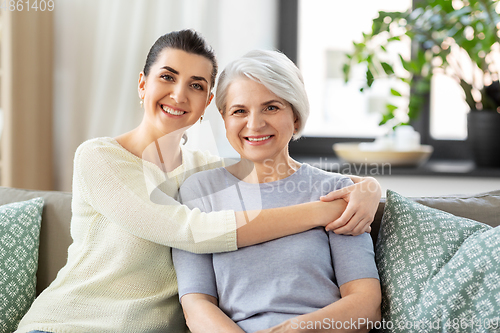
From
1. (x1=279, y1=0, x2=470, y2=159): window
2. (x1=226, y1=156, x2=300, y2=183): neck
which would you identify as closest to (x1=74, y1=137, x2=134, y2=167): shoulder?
(x1=226, y1=156, x2=300, y2=183): neck

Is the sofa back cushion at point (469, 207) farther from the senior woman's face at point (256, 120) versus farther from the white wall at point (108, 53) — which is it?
the white wall at point (108, 53)

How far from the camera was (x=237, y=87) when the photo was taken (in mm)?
1333

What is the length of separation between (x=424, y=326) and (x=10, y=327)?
115cm

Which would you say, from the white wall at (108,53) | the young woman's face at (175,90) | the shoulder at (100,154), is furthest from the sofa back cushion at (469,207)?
the white wall at (108,53)

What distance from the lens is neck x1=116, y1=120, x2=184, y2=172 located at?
4.50ft

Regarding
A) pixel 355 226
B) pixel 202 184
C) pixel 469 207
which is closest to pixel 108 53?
pixel 202 184

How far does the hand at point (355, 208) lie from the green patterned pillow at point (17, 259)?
0.92 meters

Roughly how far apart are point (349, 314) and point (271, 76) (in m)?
0.65

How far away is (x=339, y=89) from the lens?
2.82 meters

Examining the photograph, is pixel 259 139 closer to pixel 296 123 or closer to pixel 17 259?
pixel 296 123

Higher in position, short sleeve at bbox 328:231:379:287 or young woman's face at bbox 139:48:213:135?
young woman's face at bbox 139:48:213:135

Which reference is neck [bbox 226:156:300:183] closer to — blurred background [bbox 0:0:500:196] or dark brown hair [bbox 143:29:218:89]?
dark brown hair [bbox 143:29:218:89]

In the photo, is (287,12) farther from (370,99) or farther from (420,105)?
(420,105)

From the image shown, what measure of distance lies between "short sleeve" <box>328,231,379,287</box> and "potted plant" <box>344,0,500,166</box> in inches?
49.1
